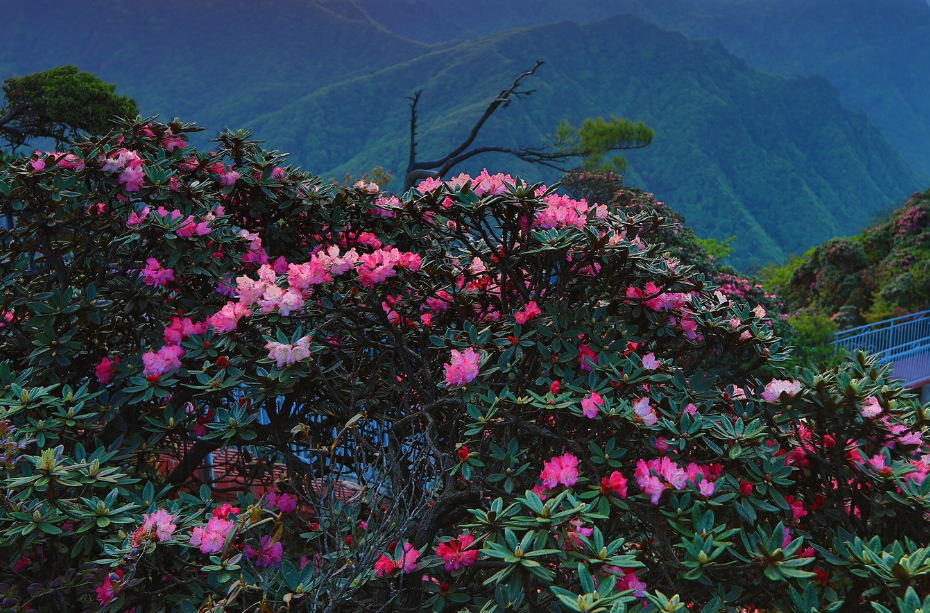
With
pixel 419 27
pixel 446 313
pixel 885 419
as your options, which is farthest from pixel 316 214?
pixel 419 27

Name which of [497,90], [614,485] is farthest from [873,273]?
[497,90]

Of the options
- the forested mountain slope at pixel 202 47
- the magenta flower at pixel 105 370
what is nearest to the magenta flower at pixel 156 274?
the magenta flower at pixel 105 370

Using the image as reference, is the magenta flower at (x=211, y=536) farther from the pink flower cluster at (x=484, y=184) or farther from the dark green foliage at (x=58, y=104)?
the dark green foliage at (x=58, y=104)

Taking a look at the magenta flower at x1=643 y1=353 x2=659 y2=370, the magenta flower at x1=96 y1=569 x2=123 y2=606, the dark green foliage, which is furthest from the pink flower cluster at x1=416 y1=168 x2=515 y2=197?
the dark green foliage

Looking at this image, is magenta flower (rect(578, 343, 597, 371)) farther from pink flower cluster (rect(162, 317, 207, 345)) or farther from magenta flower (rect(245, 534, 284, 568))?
pink flower cluster (rect(162, 317, 207, 345))

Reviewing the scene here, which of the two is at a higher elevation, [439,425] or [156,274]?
[156,274]

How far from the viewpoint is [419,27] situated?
98.2 m

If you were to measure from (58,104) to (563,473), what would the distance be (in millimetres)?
13020

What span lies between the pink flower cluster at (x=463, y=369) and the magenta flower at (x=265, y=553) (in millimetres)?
688

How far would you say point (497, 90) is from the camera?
209ft

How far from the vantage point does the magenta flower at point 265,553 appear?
6.58 feet

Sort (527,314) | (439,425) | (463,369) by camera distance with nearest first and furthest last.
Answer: (463,369)
(527,314)
(439,425)

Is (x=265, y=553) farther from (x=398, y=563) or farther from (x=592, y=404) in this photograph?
(x=592, y=404)

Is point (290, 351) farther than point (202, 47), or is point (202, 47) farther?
point (202, 47)
